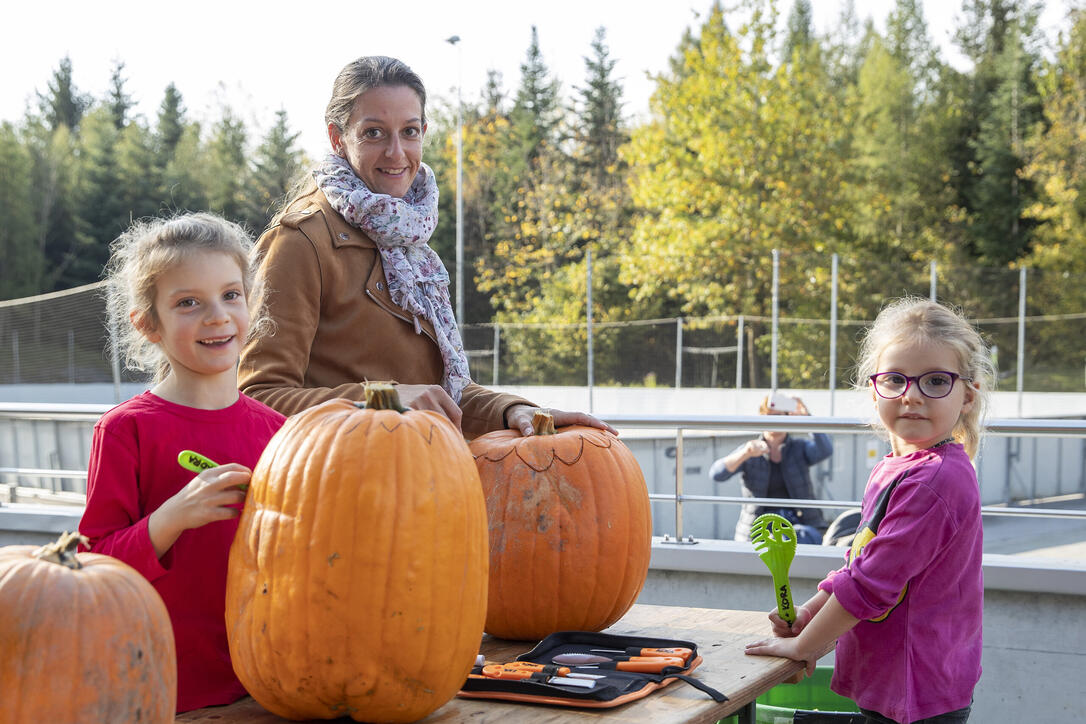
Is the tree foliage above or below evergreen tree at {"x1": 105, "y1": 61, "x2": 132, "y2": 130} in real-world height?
below

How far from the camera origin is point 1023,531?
9.34 meters

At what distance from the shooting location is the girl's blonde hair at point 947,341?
6.72 ft

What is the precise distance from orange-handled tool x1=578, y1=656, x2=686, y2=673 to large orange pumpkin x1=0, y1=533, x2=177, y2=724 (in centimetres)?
76

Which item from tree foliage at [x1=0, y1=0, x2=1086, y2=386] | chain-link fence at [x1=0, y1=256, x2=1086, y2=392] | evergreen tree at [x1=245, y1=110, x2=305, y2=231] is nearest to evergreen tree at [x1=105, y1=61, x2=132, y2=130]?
tree foliage at [x1=0, y1=0, x2=1086, y2=386]

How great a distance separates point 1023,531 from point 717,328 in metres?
8.67

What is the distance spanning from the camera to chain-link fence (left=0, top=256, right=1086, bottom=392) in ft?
57.9

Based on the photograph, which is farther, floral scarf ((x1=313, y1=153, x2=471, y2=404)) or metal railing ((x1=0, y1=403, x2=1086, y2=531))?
metal railing ((x1=0, y1=403, x2=1086, y2=531))

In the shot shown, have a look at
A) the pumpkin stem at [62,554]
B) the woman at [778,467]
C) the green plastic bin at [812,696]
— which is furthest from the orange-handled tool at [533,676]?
the woman at [778,467]

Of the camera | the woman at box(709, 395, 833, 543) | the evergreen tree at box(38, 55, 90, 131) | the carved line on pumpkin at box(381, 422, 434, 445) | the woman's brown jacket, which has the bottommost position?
the woman at box(709, 395, 833, 543)

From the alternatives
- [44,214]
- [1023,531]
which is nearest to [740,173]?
[1023,531]

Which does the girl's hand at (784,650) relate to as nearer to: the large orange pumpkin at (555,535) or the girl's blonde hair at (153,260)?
the large orange pumpkin at (555,535)

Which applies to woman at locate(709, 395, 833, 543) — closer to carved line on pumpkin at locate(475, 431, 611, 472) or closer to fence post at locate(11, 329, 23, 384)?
carved line on pumpkin at locate(475, 431, 611, 472)

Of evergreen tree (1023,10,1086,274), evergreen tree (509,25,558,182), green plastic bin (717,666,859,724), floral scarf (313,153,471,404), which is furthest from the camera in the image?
evergreen tree (509,25,558,182)

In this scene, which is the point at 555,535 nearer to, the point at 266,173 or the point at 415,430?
the point at 415,430
